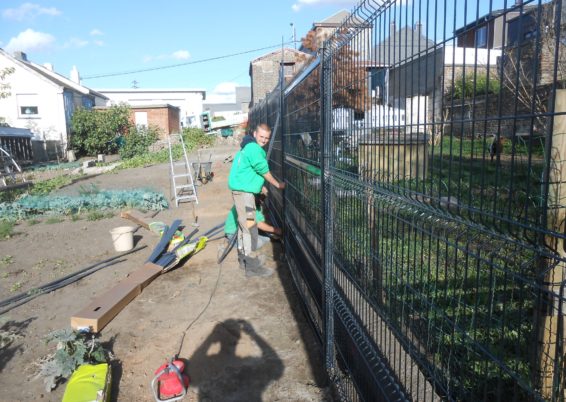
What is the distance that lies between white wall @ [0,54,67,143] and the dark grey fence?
29.7 metres

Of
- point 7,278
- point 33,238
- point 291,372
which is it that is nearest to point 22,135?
point 33,238

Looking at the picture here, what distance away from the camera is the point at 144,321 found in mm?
4582

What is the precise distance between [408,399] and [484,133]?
1.35m

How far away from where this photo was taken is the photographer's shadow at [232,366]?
3344mm

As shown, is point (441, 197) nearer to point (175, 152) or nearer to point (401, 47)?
point (401, 47)

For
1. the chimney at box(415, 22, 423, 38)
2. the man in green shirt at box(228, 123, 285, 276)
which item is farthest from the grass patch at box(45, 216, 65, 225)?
the chimney at box(415, 22, 423, 38)

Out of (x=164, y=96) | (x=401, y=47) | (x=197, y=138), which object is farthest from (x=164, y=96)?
(x=401, y=47)

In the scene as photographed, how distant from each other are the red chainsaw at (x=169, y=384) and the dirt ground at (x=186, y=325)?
3.6 inches

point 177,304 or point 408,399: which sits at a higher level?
point 408,399

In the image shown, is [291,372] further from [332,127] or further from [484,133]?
[484,133]

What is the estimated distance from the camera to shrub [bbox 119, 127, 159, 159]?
91.2 feet

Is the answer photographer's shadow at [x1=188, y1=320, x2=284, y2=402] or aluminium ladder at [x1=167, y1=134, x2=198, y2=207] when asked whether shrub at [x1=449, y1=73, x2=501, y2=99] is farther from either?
aluminium ladder at [x1=167, y1=134, x2=198, y2=207]

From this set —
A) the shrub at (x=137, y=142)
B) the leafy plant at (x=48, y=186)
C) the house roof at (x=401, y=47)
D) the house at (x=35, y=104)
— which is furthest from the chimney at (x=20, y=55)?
the house roof at (x=401, y=47)

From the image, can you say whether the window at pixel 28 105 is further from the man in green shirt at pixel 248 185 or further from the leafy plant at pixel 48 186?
the man in green shirt at pixel 248 185
